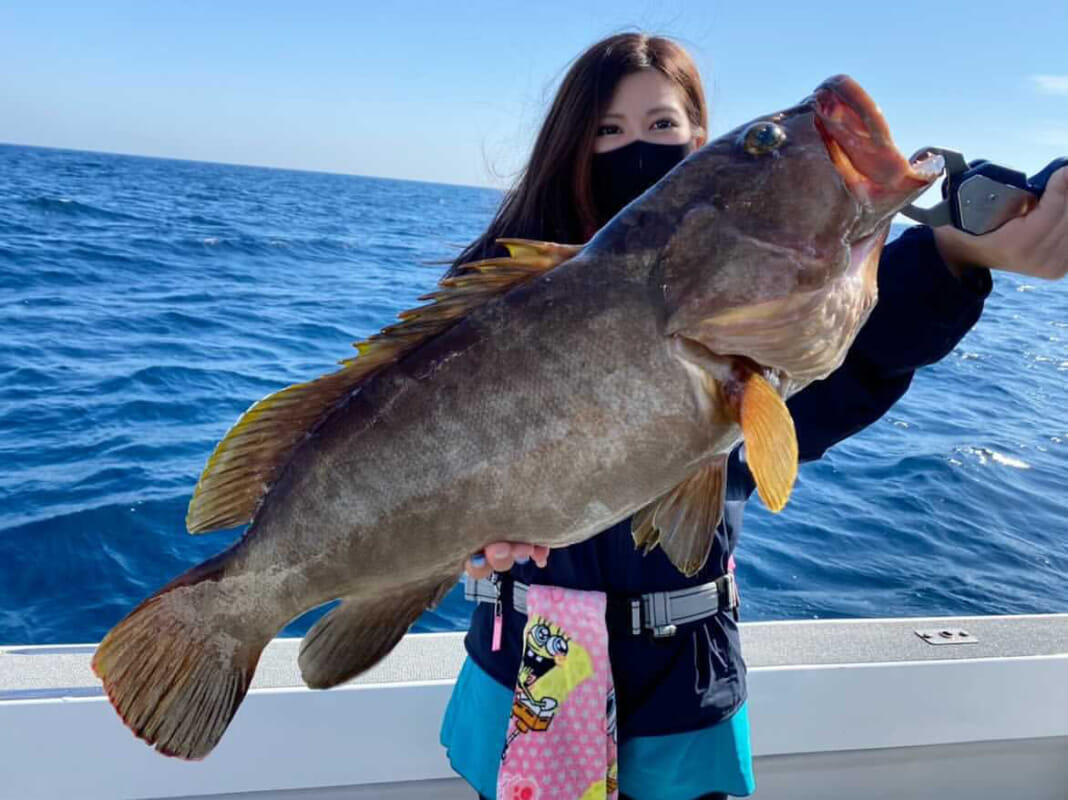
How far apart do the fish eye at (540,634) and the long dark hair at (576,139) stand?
45.5 inches

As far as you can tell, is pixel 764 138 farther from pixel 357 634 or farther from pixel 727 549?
pixel 357 634

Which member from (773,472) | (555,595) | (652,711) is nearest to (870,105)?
(773,472)

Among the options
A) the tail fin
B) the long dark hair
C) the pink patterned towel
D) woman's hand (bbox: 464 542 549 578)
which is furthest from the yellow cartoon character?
the long dark hair

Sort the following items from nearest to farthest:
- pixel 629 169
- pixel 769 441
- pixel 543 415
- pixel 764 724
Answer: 1. pixel 769 441
2. pixel 543 415
3. pixel 629 169
4. pixel 764 724

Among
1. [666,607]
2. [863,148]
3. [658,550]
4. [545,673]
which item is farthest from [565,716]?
[863,148]

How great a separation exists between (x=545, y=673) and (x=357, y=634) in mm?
561

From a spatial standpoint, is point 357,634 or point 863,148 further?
point 357,634

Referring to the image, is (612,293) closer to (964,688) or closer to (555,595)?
(555,595)

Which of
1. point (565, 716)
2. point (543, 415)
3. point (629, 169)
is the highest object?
point (629, 169)

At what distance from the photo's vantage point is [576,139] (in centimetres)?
270

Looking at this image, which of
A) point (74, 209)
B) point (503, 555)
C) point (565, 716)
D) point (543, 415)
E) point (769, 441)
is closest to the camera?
point (769, 441)

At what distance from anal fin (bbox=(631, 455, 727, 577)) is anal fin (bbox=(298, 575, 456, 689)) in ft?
1.76

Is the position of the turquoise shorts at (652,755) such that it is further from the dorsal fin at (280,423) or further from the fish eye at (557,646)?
the dorsal fin at (280,423)

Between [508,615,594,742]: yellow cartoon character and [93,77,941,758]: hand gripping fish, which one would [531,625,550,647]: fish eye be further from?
[93,77,941,758]: hand gripping fish
